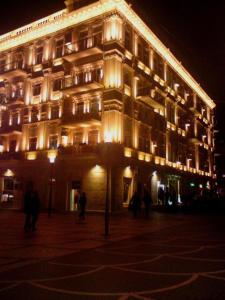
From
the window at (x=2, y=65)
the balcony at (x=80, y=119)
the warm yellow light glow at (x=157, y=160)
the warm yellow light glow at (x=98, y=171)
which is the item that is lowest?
the warm yellow light glow at (x=98, y=171)

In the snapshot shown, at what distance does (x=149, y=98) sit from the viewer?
3588 centimetres

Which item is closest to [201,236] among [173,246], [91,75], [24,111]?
[173,246]

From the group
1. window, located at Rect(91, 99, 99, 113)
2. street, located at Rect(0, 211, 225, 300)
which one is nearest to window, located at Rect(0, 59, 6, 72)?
window, located at Rect(91, 99, 99, 113)

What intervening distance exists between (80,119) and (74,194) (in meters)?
7.08

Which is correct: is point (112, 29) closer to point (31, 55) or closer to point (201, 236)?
point (31, 55)

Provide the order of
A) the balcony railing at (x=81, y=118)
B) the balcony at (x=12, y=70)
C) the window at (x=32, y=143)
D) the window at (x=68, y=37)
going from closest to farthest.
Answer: the balcony railing at (x=81, y=118)
the window at (x=68, y=37)
the window at (x=32, y=143)
the balcony at (x=12, y=70)

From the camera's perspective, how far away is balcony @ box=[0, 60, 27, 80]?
38444 millimetres

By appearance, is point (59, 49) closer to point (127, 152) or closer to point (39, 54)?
point (39, 54)

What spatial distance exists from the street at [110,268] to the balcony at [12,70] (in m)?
27.6

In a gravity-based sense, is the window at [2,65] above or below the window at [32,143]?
above

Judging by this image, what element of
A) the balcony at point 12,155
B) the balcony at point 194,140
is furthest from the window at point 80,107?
the balcony at point 194,140

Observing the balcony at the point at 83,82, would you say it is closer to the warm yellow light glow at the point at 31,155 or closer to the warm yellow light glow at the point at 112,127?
the warm yellow light glow at the point at 112,127

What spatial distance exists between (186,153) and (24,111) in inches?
867

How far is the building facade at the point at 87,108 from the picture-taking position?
31688 mm
